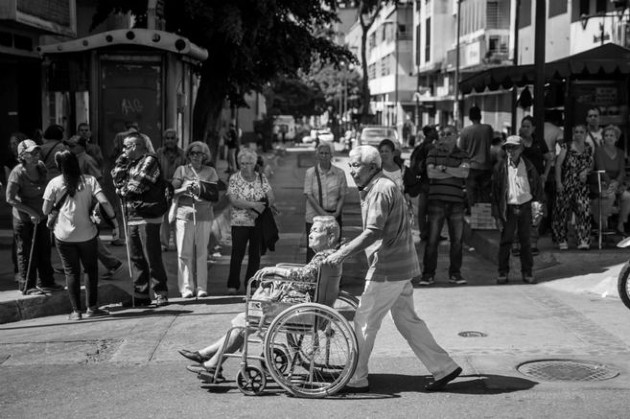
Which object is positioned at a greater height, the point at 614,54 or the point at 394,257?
the point at 614,54

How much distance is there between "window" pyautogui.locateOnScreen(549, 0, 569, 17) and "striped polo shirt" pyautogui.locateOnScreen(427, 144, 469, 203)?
90.9 ft

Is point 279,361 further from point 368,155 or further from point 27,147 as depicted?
point 27,147

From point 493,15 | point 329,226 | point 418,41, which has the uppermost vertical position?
point 418,41

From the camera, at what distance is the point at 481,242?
47.2 ft

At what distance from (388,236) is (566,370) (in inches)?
75.2

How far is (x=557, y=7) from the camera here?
38344mm

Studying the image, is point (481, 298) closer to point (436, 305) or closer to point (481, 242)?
point (436, 305)

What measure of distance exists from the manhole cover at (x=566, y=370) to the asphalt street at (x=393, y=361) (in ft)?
0.05

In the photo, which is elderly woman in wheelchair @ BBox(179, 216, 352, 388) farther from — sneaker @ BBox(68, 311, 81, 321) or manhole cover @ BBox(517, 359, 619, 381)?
sneaker @ BBox(68, 311, 81, 321)

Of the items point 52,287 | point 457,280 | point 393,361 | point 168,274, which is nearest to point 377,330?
point 393,361

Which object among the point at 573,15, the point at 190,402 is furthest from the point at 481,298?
the point at 573,15

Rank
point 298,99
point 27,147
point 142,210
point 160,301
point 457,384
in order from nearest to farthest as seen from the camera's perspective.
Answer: point 457,384
point 142,210
point 27,147
point 160,301
point 298,99

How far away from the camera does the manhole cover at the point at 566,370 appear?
24.2ft

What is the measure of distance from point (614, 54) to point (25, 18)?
10.9 m
